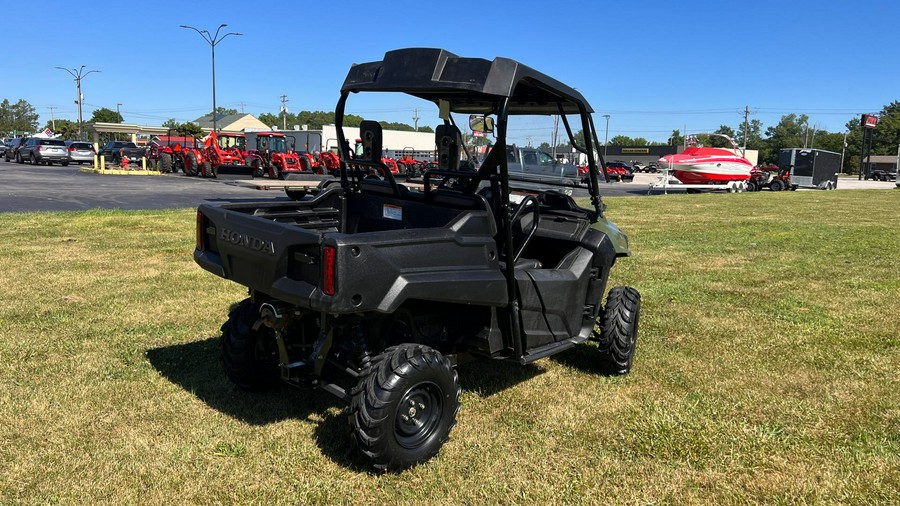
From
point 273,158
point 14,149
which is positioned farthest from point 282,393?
point 14,149

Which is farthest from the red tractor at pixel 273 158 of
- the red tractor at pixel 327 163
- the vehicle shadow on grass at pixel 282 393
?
the vehicle shadow on grass at pixel 282 393

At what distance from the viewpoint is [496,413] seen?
161 inches

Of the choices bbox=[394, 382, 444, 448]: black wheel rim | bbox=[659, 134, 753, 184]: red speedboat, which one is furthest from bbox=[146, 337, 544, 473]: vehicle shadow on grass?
bbox=[659, 134, 753, 184]: red speedboat

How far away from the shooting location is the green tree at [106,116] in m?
121

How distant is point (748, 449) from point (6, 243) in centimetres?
939

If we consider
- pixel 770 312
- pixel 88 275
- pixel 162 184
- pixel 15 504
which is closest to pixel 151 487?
pixel 15 504

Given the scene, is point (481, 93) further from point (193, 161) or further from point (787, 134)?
point (787, 134)

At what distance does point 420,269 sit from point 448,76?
0.99 metres

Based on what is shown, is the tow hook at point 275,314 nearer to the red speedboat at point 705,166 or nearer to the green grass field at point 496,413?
the green grass field at point 496,413

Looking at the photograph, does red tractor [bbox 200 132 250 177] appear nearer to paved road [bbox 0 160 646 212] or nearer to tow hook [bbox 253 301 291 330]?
paved road [bbox 0 160 646 212]

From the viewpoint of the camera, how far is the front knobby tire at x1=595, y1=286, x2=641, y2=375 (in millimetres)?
4684

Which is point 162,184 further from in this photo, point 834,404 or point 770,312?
point 834,404

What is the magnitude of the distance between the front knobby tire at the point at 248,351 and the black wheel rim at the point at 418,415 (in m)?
1.15

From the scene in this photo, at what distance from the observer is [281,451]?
11.5ft
